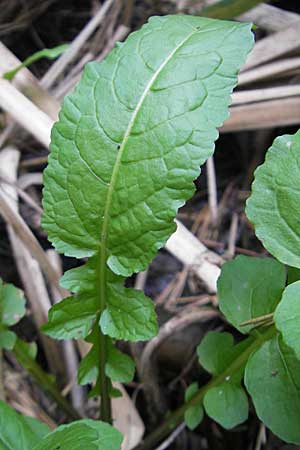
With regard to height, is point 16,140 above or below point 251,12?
above

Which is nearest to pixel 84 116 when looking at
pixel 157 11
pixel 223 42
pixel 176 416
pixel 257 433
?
pixel 223 42

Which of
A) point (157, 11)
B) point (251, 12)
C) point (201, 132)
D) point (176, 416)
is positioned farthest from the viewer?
point (157, 11)

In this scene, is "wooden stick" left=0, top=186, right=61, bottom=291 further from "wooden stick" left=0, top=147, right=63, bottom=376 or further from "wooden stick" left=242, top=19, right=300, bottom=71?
"wooden stick" left=242, top=19, right=300, bottom=71

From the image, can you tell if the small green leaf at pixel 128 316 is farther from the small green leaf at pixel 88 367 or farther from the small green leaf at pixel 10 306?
the small green leaf at pixel 10 306

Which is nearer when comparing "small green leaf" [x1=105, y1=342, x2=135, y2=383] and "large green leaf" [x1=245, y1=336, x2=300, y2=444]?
"large green leaf" [x1=245, y1=336, x2=300, y2=444]

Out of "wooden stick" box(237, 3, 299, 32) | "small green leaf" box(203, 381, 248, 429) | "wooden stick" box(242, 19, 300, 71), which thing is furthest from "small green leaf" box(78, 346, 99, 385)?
"wooden stick" box(237, 3, 299, 32)

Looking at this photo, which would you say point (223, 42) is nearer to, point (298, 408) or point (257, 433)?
point (298, 408)

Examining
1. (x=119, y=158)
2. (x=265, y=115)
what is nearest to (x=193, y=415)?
(x=119, y=158)

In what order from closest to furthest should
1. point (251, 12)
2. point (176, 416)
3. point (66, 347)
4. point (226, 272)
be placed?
point (226, 272)
point (176, 416)
point (66, 347)
point (251, 12)
